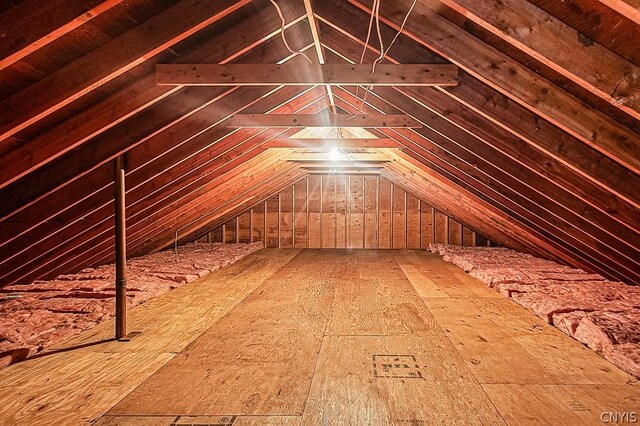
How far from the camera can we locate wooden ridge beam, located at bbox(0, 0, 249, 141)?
2279mm

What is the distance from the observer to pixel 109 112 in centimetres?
277

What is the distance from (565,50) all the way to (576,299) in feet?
9.13

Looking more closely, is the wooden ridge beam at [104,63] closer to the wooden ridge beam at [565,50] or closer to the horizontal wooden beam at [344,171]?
the wooden ridge beam at [565,50]

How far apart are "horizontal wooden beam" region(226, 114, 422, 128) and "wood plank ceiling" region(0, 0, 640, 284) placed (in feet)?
0.41

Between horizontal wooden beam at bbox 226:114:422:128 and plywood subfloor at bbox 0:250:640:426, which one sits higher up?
horizontal wooden beam at bbox 226:114:422:128

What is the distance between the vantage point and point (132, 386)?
7.32ft

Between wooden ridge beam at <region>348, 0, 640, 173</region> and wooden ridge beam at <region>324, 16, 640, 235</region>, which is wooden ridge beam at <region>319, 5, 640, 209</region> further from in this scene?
wooden ridge beam at <region>348, 0, 640, 173</region>

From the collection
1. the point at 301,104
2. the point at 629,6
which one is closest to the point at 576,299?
the point at 629,6

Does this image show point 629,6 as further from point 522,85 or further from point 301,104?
point 301,104

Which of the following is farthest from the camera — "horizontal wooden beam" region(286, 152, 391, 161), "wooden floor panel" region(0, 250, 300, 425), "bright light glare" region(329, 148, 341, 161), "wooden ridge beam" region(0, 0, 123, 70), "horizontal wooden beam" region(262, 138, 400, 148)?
"horizontal wooden beam" region(286, 152, 391, 161)

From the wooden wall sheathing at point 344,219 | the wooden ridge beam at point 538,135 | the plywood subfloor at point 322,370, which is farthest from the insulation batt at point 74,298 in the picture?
the wooden ridge beam at point 538,135

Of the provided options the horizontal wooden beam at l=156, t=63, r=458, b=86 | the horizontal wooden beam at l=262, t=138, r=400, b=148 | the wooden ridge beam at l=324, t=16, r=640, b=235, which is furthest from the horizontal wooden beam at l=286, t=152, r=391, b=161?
the horizontal wooden beam at l=156, t=63, r=458, b=86

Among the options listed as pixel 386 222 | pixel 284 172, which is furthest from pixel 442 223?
pixel 284 172

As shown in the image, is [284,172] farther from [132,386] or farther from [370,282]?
[132,386]
